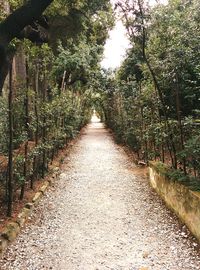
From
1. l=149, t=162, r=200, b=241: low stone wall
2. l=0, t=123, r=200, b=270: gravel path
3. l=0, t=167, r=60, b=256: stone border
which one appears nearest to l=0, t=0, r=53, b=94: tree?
l=0, t=167, r=60, b=256: stone border

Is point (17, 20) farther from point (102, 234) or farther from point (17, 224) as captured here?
point (102, 234)

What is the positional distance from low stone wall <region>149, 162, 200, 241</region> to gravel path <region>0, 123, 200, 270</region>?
0.54 feet

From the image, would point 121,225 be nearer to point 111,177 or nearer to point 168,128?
point 168,128

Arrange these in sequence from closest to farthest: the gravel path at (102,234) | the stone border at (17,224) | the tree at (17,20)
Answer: the gravel path at (102,234) < the stone border at (17,224) < the tree at (17,20)

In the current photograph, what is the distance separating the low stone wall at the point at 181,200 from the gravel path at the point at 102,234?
0.17 metres

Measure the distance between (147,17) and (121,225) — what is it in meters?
4.58

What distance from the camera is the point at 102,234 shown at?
5438 mm

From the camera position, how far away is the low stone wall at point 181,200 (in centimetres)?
495

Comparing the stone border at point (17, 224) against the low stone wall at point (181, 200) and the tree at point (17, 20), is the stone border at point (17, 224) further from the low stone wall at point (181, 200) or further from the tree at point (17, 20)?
the tree at point (17, 20)

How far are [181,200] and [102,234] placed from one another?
1.45 meters

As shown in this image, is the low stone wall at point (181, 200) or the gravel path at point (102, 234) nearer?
the gravel path at point (102, 234)

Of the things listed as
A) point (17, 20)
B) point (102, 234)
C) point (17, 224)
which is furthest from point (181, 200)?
point (17, 20)

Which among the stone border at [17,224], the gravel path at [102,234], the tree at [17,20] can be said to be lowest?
the gravel path at [102,234]

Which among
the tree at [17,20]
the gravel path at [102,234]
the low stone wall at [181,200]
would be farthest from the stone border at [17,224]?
the tree at [17,20]
